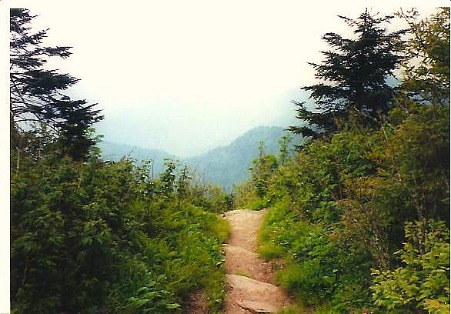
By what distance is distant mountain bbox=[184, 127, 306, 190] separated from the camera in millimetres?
7207

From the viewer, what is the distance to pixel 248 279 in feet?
17.3

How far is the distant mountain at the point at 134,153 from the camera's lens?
5.88 meters

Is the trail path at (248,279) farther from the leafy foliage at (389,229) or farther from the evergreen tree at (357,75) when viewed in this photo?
the evergreen tree at (357,75)

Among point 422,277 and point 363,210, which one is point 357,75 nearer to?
point 363,210

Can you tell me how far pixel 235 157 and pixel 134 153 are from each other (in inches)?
90.9

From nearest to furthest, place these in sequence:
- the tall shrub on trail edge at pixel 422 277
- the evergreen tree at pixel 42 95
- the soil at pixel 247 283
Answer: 1. the tall shrub on trail edge at pixel 422 277
2. the soil at pixel 247 283
3. the evergreen tree at pixel 42 95

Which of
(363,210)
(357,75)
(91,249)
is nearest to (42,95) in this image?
(91,249)

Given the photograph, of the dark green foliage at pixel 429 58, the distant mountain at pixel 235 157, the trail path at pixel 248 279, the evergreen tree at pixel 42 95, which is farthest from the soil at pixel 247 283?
the dark green foliage at pixel 429 58

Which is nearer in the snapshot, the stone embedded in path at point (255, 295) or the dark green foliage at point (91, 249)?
the dark green foliage at point (91, 249)

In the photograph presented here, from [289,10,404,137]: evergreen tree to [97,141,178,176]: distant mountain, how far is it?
213 centimetres

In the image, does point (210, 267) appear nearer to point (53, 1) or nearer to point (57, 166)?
point (57, 166)

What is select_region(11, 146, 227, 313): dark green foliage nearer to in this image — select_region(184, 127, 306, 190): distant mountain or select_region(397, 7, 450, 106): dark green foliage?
select_region(184, 127, 306, 190): distant mountain

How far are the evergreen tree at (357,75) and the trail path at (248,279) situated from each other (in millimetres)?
2108

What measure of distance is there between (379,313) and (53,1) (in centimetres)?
436
